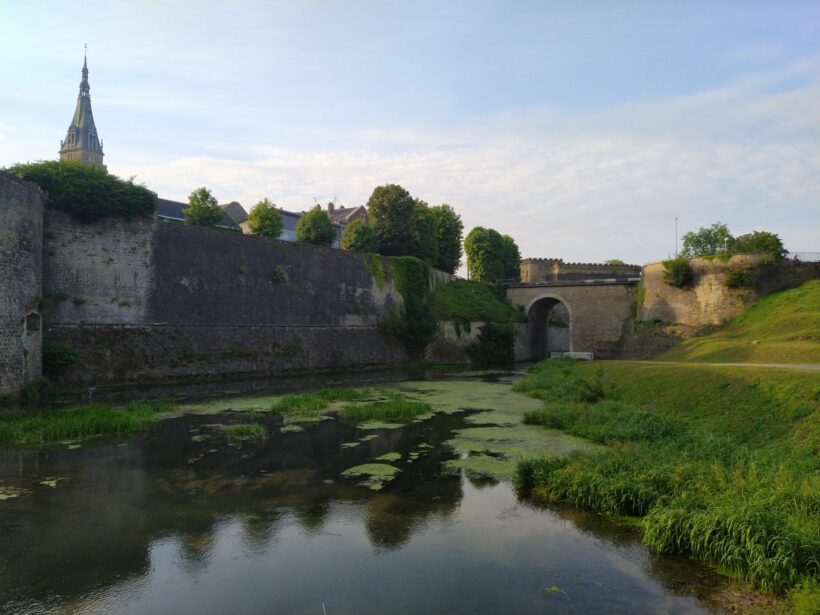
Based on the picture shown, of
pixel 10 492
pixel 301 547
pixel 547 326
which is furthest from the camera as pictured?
pixel 547 326

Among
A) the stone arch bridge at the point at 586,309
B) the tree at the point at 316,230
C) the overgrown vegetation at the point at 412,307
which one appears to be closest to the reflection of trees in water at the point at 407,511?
the overgrown vegetation at the point at 412,307

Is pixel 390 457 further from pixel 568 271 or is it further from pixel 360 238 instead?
pixel 568 271

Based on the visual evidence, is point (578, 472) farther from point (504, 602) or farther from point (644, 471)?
point (504, 602)

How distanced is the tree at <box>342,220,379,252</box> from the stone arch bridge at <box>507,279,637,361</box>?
14.2 meters

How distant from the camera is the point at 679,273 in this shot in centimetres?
3869

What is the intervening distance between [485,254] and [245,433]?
54.8m

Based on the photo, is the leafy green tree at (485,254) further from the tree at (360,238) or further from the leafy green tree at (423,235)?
the tree at (360,238)

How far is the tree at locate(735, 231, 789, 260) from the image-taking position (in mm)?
36812

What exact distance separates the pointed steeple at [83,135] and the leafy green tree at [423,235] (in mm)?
49430

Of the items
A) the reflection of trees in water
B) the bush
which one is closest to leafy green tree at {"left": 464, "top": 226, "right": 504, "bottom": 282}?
the bush

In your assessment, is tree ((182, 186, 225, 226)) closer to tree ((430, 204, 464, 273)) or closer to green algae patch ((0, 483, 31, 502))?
tree ((430, 204, 464, 273))

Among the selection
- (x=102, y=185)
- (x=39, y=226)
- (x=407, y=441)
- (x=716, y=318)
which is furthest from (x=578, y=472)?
(x=716, y=318)

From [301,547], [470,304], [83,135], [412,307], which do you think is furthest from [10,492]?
[83,135]

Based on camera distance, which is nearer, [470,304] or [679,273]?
[679,273]
